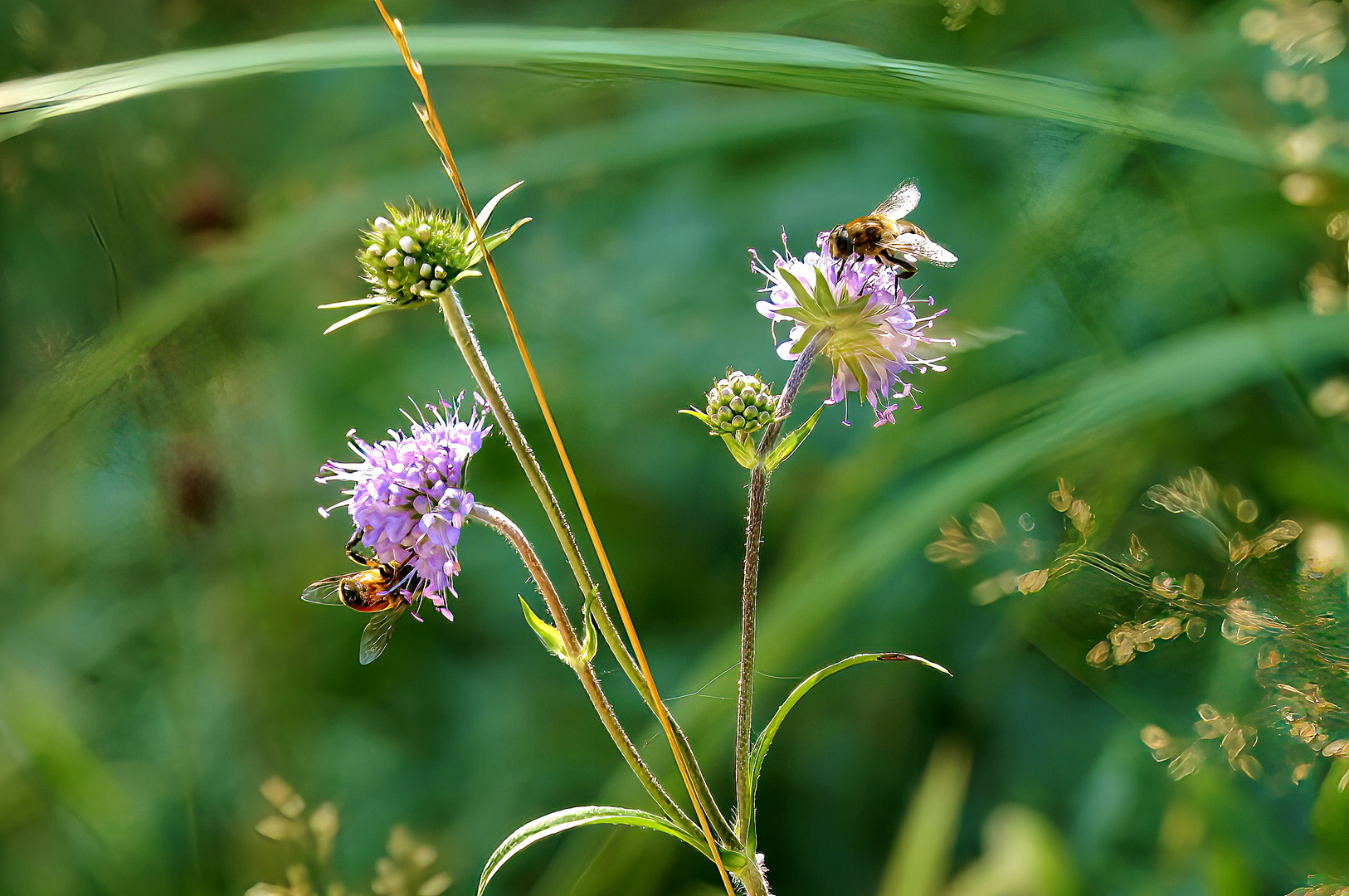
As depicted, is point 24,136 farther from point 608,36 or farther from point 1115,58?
point 1115,58

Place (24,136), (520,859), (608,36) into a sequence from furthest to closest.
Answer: (24,136) → (520,859) → (608,36)

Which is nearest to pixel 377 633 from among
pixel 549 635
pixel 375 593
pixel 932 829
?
pixel 375 593

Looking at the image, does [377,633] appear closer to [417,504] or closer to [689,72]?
[417,504]

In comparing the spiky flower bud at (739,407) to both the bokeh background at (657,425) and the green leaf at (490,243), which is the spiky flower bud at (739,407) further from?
the bokeh background at (657,425)

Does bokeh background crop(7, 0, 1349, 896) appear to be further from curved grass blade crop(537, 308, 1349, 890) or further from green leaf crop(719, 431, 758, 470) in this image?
green leaf crop(719, 431, 758, 470)

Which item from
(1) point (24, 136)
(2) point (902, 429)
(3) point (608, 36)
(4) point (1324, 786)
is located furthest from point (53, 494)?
(4) point (1324, 786)

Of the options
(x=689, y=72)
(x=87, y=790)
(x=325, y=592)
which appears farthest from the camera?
(x=87, y=790)
